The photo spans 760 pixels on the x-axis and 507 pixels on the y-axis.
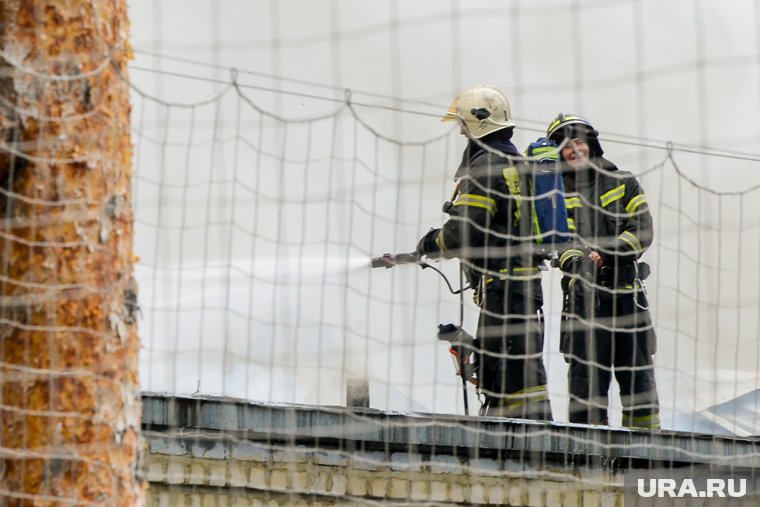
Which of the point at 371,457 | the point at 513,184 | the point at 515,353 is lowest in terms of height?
the point at 371,457

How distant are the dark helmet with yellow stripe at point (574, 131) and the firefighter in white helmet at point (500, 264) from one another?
1.48 ft

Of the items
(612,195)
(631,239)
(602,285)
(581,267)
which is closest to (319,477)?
(581,267)

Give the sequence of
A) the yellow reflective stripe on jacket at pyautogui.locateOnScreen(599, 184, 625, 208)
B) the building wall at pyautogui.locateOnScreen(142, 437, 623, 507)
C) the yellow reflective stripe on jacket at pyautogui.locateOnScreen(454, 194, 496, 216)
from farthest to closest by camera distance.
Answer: the yellow reflective stripe on jacket at pyautogui.locateOnScreen(599, 184, 625, 208) < the yellow reflective stripe on jacket at pyautogui.locateOnScreen(454, 194, 496, 216) < the building wall at pyautogui.locateOnScreen(142, 437, 623, 507)

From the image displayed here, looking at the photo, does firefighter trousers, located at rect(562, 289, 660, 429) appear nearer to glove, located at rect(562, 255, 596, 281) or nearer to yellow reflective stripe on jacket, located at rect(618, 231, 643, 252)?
glove, located at rect(562, 255, 596, 281)

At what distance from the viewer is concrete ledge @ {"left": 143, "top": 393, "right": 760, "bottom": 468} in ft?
27.6

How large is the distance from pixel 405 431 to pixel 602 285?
59.2 inches

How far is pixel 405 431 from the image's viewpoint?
852cm

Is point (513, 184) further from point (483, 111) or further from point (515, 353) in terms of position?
point (515, 353)

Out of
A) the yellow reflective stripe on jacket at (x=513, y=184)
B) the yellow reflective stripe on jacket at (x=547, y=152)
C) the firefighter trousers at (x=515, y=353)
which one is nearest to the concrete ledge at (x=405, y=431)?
the firefighter trousers at (x=515, y=353)

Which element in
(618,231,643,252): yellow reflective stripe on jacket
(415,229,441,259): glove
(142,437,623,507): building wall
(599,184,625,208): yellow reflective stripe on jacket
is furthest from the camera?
(599,184,625,208): yellow reflective stripe on jacket

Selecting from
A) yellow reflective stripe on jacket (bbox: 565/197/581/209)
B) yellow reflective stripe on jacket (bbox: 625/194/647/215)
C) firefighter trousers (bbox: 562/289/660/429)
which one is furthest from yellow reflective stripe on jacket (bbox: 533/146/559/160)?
firefighter trousers (bbox: 562/289/660/429)

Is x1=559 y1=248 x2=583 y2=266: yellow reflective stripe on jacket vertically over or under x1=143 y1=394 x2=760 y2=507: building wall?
over

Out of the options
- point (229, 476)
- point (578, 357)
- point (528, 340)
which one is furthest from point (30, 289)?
point (578, 357)

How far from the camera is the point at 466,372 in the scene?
9.15m
